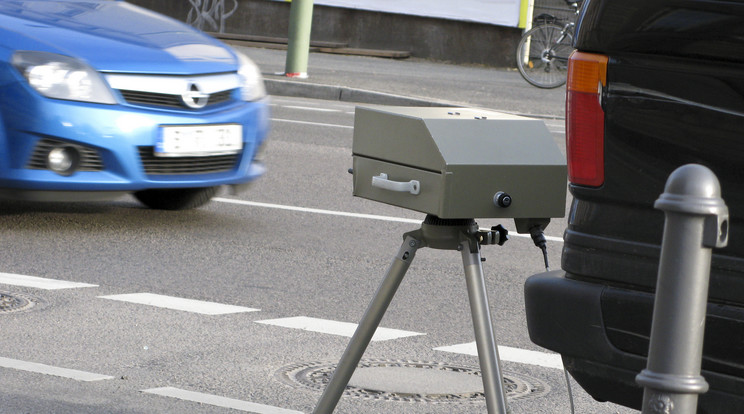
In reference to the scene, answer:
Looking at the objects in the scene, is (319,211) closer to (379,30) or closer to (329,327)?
(329,327)

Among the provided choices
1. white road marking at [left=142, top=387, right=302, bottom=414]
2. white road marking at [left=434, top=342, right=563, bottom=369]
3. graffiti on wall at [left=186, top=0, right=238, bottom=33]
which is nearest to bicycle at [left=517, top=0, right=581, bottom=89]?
graffiti on wall at [left=186, top=0, right=238, bottom=33]

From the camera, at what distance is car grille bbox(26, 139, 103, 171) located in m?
6.78

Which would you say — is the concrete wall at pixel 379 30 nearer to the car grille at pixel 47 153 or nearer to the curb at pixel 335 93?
the curb at pixel 335 93

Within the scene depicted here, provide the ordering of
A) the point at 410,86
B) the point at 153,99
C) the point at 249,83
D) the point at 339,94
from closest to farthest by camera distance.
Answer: the point at 153,99
the point at 249,83
the point at 339,94
the point at 410,86

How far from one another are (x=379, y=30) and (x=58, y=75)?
17.4 meters

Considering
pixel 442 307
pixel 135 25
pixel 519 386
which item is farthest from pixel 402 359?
pixel 135 25

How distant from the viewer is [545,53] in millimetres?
18078

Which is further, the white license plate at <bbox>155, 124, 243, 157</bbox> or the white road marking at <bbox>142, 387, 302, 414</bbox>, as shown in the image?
the white license plate at <bbox>155, 124, 243, 157</bbox>

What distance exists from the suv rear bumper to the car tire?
185 inches

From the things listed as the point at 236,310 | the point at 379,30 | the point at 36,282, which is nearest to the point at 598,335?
the point at 236,310

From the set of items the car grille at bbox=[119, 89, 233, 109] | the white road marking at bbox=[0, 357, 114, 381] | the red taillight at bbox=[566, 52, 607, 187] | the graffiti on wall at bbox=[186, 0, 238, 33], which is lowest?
the white road marking at bbox=[0, 357, 114, 381]

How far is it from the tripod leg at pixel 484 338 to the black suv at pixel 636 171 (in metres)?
0.15

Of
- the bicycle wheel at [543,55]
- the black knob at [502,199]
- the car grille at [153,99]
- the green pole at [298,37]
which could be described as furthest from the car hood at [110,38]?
the bicycle wheel at [543,55]

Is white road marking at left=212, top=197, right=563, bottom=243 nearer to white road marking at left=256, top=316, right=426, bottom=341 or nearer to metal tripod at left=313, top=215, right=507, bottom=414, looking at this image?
white road marking at left=256, top=316, right=426, bottom=341
